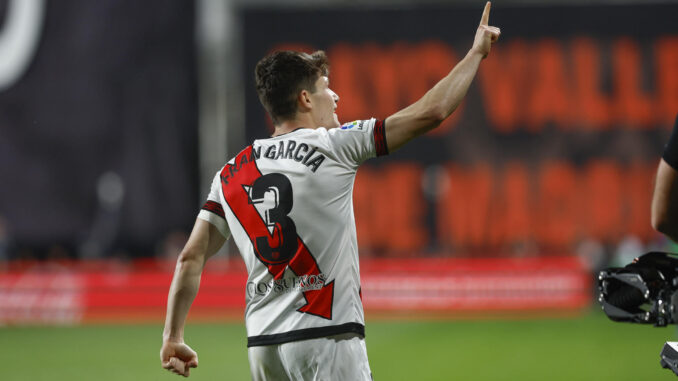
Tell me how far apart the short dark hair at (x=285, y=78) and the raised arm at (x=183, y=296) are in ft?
1.83

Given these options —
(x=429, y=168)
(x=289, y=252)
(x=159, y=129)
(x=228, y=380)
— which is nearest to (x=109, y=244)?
(x=159, y=129)

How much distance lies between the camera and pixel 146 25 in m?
17.9

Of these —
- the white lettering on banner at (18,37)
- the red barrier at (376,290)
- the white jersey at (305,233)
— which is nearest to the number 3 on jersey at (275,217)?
the white jersey at (305,233)

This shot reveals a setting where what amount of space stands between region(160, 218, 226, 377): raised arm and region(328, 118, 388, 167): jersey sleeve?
641 millimetres

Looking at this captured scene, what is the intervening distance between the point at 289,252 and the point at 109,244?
14.7 metres

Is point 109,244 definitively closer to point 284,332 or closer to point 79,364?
point 79,364

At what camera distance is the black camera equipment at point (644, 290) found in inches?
107

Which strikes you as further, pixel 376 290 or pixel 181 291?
pixel 376 290

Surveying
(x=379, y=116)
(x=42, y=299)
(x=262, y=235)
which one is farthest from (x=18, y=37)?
(x=262, y=235)

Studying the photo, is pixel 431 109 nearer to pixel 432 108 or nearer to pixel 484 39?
pixel 432 108

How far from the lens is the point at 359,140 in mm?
3451

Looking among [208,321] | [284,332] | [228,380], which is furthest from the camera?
[208,321]

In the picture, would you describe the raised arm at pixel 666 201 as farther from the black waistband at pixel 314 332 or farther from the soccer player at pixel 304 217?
the black waistband at pixel 314 332

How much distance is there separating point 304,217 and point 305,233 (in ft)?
0.20
